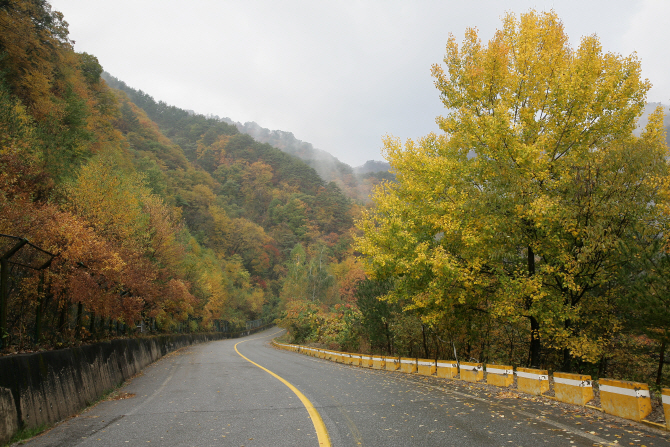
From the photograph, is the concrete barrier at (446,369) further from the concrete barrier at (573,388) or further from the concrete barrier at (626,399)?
the concrete barrier at (626,399)

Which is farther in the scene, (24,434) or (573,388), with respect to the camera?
(573,388)

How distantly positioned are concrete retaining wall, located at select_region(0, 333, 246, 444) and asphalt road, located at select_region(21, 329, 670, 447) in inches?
13.8

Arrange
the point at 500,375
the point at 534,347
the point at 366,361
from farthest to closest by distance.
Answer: the point at 366,361 → the point at 534,347 → the point at 500,375

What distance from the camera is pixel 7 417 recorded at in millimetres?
5223

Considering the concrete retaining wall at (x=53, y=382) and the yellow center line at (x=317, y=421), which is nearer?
the yellow center line at (x=317, y=421)

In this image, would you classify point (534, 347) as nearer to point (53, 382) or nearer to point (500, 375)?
point (500, 375)

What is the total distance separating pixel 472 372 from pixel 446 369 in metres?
1.33

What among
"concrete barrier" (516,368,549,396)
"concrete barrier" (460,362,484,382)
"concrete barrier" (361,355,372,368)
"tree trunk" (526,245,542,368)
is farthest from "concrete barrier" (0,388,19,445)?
"concrete barrier" (361,355,372,368)

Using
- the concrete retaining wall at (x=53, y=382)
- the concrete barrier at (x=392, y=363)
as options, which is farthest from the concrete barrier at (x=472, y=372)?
the concrete retaining wall at (x=53, y=382)

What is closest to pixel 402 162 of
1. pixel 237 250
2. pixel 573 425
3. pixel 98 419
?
pixel 573 425

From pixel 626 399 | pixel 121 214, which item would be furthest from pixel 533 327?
pixel 121 214

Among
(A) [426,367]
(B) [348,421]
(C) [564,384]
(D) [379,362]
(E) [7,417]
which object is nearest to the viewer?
(E) [7,417]

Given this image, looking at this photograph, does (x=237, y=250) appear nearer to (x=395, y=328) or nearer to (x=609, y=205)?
(x=395, y=328)

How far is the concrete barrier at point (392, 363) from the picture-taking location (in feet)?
48.3
